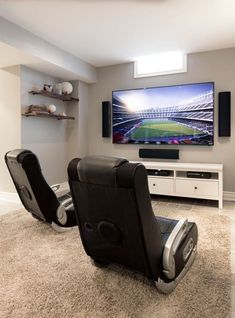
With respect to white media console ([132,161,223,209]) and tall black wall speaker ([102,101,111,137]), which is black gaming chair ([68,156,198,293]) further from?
tall black wall speaker ([102,101,111,137])

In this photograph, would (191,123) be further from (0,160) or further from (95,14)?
(0,160)

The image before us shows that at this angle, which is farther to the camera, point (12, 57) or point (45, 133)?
point (45, 133)

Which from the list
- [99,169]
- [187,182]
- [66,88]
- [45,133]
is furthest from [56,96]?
[99,169]

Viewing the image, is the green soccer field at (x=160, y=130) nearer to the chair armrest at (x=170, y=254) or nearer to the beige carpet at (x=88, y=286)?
the beige carpet at (x=88, y=286)

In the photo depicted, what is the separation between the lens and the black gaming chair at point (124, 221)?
139 cm

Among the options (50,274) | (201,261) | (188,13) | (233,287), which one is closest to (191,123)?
(188,13)

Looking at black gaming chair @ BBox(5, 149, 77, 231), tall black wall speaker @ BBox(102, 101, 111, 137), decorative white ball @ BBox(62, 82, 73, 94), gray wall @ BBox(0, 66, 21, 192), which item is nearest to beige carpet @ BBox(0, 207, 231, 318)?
black gaming chair @ BBox(5, 149, 77, 231)

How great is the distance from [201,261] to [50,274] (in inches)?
48.4

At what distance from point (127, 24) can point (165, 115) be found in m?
1.73

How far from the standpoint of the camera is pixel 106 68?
5082 mm

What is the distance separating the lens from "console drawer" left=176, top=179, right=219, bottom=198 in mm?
3680

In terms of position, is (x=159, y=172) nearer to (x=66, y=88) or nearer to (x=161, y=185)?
(x=161, y=185)

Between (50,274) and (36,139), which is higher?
(36,139)

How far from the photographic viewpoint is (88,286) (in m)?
1.72
